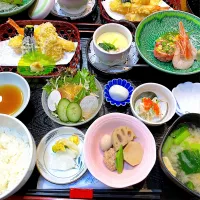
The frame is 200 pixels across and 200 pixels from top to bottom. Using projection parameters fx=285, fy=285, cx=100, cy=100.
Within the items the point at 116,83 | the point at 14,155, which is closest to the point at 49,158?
the point at 14,155

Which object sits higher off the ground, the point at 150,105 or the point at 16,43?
the point at 16,43

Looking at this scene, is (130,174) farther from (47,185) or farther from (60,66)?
(60,66)

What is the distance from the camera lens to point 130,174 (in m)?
1.55

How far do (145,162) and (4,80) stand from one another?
41.6 inches

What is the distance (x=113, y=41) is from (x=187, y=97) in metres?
0.64

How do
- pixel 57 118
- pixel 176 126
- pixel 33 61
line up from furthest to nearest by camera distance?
pixel 33 61, pixel 57 118, pixel 176 126

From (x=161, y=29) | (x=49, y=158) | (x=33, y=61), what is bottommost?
(x=49, y=158)

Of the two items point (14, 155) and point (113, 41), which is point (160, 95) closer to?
point (113, 41)

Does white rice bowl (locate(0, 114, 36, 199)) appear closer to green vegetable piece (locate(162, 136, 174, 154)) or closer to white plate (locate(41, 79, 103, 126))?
white plate (locate(41, 79, 103, 126))

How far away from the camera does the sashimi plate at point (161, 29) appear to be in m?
2.03

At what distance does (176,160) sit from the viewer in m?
1.61

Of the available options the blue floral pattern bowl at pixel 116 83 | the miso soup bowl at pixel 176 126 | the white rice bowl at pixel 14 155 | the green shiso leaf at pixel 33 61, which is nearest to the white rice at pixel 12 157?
the white rice bowl at pixel 14 155

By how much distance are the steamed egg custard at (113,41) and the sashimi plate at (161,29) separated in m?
0.10

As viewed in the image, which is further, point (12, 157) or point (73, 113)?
point (73, 113)
